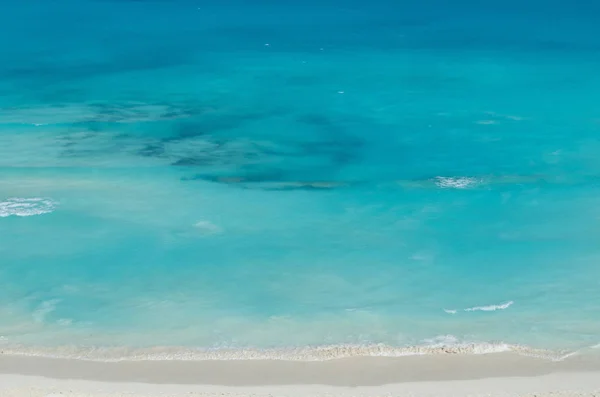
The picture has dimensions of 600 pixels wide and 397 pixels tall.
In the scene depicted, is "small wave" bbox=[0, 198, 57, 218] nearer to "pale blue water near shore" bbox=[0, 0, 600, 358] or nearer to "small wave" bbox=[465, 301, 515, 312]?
"pale blue water near shore" bbox=[0, 0, 600, 358]

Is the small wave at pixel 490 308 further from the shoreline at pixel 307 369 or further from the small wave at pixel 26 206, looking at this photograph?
the small wave at pixel 26 206

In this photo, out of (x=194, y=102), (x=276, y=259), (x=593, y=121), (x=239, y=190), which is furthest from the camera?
(x=194, y=102)

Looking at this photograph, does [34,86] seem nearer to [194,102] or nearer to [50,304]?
[194,102]

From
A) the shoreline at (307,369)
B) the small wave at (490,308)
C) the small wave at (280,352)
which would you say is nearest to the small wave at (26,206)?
the small wave at (280,352)

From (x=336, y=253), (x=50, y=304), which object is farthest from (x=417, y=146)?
(x=50, y=304)

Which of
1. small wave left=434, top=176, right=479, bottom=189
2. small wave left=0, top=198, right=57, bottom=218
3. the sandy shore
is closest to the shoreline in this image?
the sandy shore

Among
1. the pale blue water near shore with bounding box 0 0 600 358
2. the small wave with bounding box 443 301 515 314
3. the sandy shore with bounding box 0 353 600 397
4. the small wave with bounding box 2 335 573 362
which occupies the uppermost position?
the pale blue water near shore with bounding box 0 0 600 358
